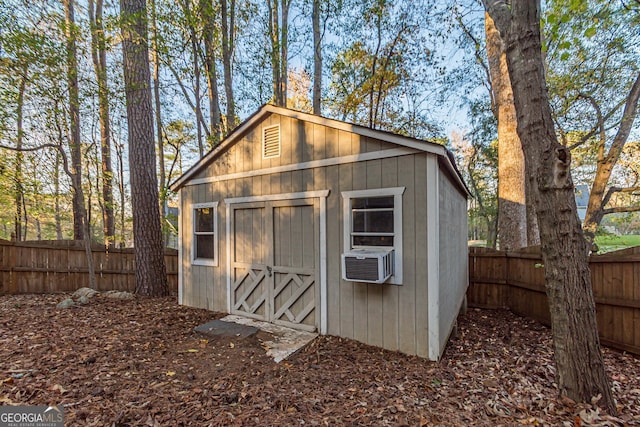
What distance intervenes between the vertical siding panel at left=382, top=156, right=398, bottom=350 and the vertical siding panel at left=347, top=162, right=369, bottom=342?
25 centimetres

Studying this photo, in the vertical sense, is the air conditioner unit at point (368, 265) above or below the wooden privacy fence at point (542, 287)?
above

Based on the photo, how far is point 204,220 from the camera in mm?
5621

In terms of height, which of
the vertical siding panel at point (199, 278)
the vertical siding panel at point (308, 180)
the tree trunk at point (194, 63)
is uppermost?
the tree trunk at point (194, 63)

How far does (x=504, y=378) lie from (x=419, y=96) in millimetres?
10560

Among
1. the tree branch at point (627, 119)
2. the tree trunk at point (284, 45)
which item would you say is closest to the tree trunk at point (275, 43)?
the tree trunk at point (284, 45)

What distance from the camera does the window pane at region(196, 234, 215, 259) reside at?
216 inches

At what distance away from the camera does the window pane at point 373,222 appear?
3.67 m

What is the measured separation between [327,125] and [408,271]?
90.3 inches

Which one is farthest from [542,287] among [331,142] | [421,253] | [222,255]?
[222,255]

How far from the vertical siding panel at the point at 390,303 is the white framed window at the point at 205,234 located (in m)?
3.30

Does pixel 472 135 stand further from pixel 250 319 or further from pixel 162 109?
pixel 162 109

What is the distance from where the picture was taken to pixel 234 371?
3.02 metres

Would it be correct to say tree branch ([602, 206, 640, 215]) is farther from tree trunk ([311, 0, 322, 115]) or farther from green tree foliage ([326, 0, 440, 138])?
tree trunk ([311, 0, 322, 115])

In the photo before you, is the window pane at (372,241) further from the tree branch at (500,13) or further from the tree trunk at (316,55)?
the tree trunk at (316,55)
